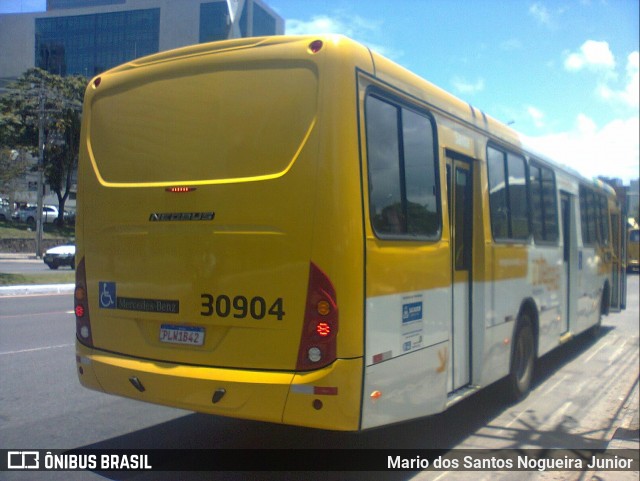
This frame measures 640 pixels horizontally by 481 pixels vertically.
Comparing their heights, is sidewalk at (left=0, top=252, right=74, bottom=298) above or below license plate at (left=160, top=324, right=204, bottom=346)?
below

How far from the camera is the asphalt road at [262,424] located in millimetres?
5648

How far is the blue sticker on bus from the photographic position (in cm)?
469

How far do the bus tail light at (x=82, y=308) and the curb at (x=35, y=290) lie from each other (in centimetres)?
1419

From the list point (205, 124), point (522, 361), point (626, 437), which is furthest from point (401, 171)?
point (522, 361)

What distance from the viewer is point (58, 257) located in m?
27.8

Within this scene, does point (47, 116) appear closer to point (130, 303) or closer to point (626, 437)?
point (130, 303)

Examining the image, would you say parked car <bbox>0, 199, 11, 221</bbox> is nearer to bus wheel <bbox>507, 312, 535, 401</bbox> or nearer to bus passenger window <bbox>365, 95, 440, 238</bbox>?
bus wheel <bbox>507, 312, 535, 401</bbox>

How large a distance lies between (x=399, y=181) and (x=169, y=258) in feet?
6.11

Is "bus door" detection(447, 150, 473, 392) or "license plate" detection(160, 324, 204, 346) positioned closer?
"license plate" detection(160, 324, 204, 346)

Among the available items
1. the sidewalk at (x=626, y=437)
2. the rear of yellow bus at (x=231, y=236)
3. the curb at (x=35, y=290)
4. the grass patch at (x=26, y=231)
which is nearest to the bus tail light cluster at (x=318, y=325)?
the rear of yellow bus at (x=231, y=236)

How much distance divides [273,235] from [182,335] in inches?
42.3

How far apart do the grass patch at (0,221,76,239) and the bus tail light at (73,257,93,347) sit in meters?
19.8

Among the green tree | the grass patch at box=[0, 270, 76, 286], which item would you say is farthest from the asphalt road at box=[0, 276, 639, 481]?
the grass patch at box=[0, 270, 76, 286]

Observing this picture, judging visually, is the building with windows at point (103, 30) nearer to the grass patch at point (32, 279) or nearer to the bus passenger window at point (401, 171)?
the bus passenger window at point (401, 171)
